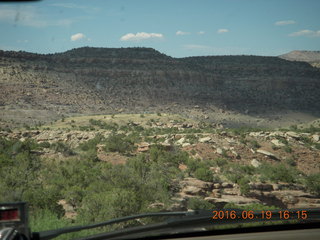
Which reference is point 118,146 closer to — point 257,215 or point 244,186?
point 244,186

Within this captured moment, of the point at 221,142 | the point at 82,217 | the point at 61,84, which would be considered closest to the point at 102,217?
the point at 82,217

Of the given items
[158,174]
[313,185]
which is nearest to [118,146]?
[158,174]

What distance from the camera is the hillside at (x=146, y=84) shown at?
5488 cm

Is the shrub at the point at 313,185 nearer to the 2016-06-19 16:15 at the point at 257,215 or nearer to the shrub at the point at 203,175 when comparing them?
the shrub at the point at 203,175

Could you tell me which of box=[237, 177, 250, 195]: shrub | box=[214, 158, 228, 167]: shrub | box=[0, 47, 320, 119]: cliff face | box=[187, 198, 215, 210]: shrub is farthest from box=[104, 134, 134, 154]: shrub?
box=[0, 47, 320, 119]: cliff face

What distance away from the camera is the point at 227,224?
5.76 metres

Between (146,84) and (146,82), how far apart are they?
75cm

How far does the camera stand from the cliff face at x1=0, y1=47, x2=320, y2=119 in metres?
56.5

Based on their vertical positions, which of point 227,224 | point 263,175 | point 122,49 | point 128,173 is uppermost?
point 122,49

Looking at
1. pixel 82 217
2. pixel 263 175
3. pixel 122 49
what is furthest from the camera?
pixel 122 49

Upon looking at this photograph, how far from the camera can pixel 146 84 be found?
69.9 meters

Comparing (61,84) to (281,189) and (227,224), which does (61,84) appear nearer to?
(281,189)

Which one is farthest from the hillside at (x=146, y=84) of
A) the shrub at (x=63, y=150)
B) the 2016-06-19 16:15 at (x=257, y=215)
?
the 2016-06-19 16:15 at (x=257, y=215)

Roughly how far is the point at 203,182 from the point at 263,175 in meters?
4.23
